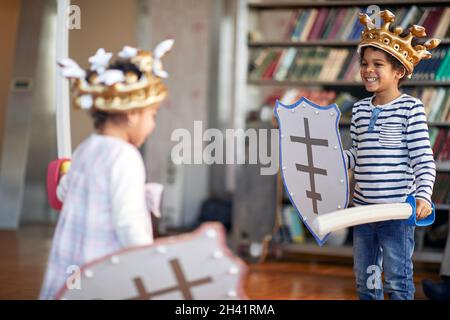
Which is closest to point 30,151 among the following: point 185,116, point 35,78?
point 35,78

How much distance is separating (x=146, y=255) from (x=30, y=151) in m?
4.68

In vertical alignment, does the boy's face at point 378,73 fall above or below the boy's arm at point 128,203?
above

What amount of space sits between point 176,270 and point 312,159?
608 mm

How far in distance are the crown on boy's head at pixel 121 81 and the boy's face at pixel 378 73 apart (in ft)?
2.24

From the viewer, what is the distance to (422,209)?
2039 millimetres

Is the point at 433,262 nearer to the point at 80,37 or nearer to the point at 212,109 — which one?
the point at 212,109

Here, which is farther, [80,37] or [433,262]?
[433,262]

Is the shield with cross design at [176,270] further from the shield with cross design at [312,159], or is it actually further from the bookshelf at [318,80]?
the bookshelf at [318,80]

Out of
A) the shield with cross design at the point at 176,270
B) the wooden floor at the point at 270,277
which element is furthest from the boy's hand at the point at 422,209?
the wooden floor at the point at 270,277

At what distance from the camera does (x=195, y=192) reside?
6.19 m

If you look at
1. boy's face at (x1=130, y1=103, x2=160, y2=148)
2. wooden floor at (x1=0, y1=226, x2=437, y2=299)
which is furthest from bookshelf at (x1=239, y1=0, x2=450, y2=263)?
boy's face at (x1=130, y1=103, x2=160, y2=148)

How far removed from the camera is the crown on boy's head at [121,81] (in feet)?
5.56

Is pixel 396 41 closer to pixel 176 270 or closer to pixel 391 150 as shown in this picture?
pixel 391 150

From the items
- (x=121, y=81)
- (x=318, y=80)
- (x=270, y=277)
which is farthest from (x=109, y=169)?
(x=318, y=80)
